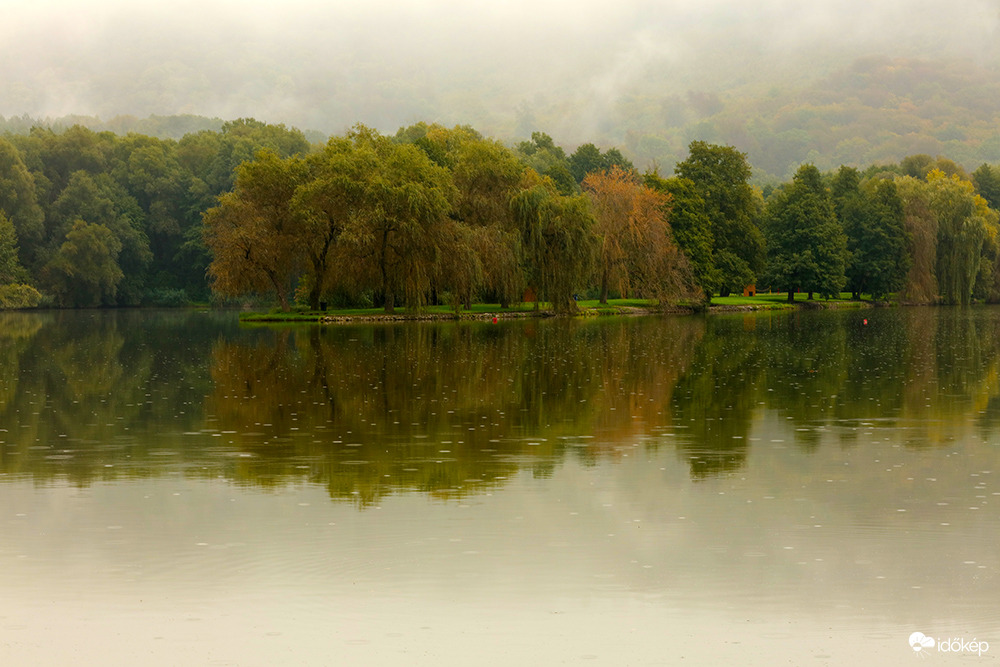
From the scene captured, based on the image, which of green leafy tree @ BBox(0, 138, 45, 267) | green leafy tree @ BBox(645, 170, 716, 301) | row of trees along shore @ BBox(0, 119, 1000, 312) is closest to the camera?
row of trees along shore @ BBox(0, 119, 1000, 312)

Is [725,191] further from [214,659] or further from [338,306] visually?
[214,659]

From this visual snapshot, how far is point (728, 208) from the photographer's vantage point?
305ft

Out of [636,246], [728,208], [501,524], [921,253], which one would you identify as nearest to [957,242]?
[921,253]

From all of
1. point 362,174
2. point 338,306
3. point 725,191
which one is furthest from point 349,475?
point 725,191

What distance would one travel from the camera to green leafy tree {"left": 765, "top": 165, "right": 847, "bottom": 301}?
310 feet

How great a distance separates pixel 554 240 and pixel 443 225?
8149 millimetres

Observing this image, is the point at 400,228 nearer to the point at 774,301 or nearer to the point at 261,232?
the point at 261,232

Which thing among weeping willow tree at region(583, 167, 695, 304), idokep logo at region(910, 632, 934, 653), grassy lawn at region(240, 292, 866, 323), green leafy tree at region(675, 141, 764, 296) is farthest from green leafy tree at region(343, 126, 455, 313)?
idokep logo at region(910, 632, 934, 653)

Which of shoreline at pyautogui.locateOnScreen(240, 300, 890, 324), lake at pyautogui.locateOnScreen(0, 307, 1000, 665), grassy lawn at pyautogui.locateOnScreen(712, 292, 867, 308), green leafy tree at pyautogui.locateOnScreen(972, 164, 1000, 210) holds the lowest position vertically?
lake at pyautogui.locateOnScreen(0, 307, 1000, 665)

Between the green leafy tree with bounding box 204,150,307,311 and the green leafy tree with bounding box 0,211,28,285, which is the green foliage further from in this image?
the green leafy tree with bounding box 204,150,307,311

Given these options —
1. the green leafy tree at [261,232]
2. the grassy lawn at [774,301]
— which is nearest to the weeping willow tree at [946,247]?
the grassy lawn at [774,301]

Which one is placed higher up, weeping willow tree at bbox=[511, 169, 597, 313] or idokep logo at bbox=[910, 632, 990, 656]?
weeping willow tree at bbox=[511, 169, 597, 313]

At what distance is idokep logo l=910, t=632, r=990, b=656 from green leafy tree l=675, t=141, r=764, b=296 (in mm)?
81146

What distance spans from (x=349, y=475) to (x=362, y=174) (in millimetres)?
52940
